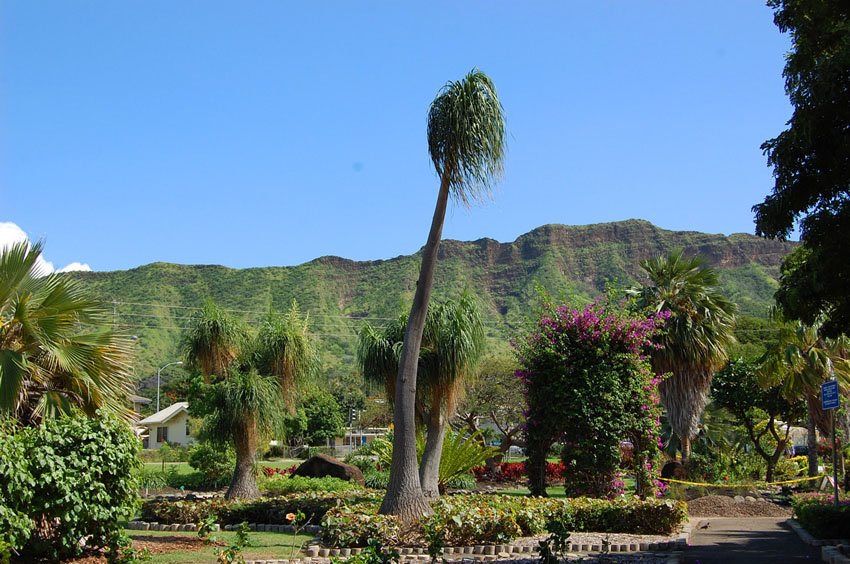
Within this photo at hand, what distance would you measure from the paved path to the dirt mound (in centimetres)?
91

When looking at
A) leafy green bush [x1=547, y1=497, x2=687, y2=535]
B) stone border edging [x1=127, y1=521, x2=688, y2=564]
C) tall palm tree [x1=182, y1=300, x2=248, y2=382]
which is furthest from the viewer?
tall palm tree [x1=182, y1=300, x2=248, y2=382]

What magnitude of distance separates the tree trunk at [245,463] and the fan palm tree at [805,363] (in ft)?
46.1

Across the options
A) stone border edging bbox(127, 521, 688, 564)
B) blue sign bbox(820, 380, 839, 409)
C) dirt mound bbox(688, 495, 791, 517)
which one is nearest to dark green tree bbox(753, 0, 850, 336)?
blue sign bbox(820, 380, 839, 409)

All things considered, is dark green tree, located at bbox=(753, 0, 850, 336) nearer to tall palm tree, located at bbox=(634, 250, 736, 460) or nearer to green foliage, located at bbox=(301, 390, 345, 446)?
tall palm tree, located at bbox=(634, 250, 736, 460)

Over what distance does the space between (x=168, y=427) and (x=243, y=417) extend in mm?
48194

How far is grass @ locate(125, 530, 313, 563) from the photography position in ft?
33.4

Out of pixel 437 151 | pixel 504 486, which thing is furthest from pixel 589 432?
pixel 504 486

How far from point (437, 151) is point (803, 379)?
46.2 ft

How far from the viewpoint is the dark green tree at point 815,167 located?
847cm

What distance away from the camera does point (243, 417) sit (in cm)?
1911

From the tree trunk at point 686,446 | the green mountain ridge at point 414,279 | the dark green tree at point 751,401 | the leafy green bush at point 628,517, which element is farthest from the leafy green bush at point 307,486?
the green mountain ridge at point 414,279

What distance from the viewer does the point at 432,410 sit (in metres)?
18.9

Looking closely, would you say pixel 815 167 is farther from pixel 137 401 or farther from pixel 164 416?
pixel 164 416

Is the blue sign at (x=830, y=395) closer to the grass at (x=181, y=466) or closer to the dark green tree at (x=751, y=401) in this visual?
the dark green tree at (x=751, y=401)
